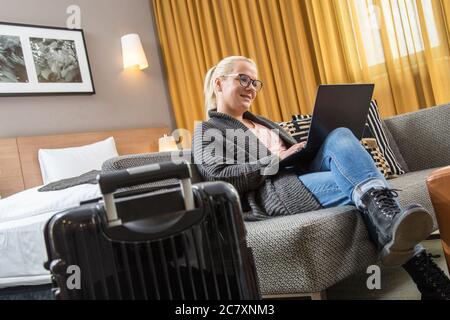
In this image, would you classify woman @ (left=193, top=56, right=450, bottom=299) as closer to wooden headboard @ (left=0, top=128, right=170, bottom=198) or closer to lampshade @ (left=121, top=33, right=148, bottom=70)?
wooden headboard @ (left=0, top=128, right=170, bottom=198)

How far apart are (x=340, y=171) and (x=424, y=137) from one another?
4.00 feet

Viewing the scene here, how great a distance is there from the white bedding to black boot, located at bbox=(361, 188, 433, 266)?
3.40 feet

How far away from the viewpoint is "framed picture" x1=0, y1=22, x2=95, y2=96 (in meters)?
3.25

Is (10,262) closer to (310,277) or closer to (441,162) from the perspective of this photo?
(310,277)

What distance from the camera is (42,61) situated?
344cm

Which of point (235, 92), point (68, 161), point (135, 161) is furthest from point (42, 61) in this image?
point (135, 161)

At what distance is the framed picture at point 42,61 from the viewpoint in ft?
10.7

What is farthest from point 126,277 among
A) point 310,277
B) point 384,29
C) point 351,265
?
point 384,29

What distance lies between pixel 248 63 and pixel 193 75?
7.11ft

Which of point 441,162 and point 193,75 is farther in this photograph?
point 193,75

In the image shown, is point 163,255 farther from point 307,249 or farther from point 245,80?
point 245,80

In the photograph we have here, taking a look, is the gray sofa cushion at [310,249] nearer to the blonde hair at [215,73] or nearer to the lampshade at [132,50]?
the blonde hair at [215,73]

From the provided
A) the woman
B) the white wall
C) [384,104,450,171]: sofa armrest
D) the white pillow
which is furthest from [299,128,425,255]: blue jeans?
the white wall

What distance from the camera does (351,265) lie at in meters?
1.39
